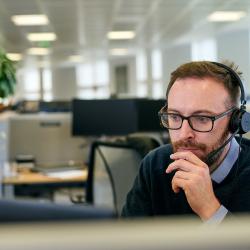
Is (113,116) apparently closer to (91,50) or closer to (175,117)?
(175,117)

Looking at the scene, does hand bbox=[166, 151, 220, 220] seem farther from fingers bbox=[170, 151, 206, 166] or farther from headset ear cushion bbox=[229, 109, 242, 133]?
headset ear cushion bbox=[229, 109, 242, 133]

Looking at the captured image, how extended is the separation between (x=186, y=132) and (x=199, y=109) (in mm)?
64

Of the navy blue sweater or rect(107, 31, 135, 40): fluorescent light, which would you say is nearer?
the navy blue sweater

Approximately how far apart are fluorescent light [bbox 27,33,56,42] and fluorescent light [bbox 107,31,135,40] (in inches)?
44.1

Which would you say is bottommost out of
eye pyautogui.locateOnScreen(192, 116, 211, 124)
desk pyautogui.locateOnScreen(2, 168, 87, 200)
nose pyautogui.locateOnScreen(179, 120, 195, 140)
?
desk pyautogui.locateOnScreen(2, 168, 87, 200)

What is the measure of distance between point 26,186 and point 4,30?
18.7ft

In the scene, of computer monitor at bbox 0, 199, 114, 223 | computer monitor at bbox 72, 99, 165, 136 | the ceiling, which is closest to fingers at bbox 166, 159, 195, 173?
computer monitor at bbox 0, 199, 114, 223

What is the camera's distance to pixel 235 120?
1094 mm

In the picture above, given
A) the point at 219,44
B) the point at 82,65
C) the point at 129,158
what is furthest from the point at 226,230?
the point at 82,65

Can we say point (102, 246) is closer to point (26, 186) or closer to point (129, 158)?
point (129, 158)

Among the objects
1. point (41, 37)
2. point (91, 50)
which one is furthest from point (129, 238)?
point (91, 50)

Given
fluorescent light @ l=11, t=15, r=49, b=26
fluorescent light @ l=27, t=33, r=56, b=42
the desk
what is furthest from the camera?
fluorescent light @ l=27, t=33, r=56, b=42

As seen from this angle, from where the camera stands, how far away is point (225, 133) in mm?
1105

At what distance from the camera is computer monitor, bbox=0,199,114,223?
289mm
